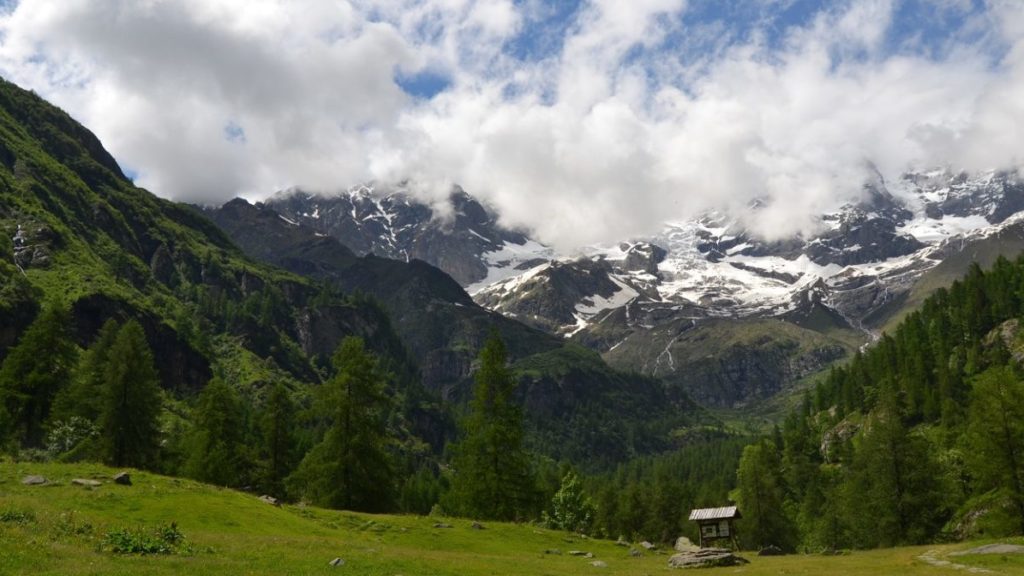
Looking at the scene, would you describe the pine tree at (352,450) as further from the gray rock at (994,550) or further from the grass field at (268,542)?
the gray rock at (994,550)

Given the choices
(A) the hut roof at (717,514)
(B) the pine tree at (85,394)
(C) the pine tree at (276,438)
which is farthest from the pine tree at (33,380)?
(A) the hut roof at (717,514)

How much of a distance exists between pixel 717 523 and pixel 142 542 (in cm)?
5054

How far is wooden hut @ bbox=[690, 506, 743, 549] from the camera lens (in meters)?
64.9

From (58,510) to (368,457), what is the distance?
33.0 m

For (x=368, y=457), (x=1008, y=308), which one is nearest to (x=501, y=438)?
(x=368, y=457)

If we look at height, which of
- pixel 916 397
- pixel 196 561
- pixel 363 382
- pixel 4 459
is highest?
pixel 916 397

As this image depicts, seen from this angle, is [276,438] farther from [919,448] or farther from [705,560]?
[919,448]

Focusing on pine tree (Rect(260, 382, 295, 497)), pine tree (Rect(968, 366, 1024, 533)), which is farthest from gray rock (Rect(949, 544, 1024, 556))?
pine tree (Rect(260, 382, 295, 497))

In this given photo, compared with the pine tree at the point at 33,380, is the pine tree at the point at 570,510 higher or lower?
lower

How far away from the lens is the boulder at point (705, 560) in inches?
1805

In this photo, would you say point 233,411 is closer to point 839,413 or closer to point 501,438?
point 501,438

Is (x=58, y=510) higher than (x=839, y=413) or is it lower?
lower

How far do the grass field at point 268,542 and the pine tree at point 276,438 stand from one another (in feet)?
128

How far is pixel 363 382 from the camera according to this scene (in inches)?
2721
